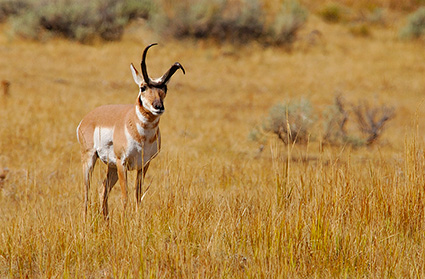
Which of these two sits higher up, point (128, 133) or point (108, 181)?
point (128, 133)

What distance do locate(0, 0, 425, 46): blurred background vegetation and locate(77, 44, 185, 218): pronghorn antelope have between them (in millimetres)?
13308

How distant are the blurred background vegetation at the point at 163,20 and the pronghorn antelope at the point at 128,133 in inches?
524

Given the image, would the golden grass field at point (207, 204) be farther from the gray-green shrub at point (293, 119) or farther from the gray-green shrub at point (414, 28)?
the gray-green shrub at point (414, 28)

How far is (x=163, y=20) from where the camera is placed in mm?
20047

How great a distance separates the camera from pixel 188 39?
1984 cm

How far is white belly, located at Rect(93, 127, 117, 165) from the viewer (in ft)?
19.2

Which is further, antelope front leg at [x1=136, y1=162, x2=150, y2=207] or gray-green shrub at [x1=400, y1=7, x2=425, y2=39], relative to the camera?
gray-green shrub at [x1=400, y1=7, x2=425, y2=39]

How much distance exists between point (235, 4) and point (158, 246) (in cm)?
1788

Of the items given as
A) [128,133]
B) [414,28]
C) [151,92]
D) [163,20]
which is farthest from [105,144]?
[414,28]

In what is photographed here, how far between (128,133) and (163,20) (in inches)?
594

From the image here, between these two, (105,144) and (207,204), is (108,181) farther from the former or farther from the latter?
(207,204)

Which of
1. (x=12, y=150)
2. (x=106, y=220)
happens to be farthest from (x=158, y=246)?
(x=12, y=150)

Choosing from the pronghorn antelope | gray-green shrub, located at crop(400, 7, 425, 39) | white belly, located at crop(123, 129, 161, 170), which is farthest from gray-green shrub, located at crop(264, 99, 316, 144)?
gray-green shrub, located at crop(400, 7, 425, 39)

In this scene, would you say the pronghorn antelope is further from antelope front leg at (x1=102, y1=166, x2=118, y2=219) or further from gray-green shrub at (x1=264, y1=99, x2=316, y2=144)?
gray-green shrub at (x1=264, y1=99, x2=316, y2=144)
